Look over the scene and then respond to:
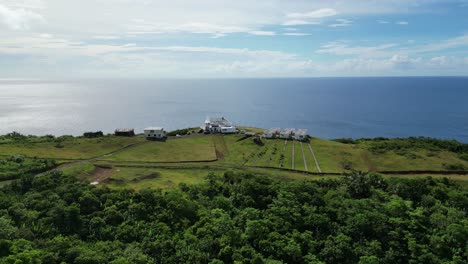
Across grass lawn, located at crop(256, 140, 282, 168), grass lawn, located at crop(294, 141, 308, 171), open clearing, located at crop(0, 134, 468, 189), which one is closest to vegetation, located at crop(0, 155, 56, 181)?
open clearing, located at crop(0, 134, 468, 189)

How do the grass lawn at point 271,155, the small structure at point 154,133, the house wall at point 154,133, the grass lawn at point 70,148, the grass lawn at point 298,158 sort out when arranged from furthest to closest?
the house wall at point 154,133, the small structure at point 154,133, the grass lawn at point 271,155, the grass lawn at point 70,148, the grass lawn at point 298,158

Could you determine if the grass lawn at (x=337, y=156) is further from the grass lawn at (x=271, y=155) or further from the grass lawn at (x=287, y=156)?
the grass lawn at (x=271, y=155)

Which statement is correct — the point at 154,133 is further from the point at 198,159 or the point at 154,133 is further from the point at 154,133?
the point at 198,159

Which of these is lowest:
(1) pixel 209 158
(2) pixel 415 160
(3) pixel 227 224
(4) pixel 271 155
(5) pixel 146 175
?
(3) pixel 227 224

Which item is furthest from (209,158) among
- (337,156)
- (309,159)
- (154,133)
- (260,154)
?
(337,156)

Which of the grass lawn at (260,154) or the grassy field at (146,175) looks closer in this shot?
the grassy field at (146,175)

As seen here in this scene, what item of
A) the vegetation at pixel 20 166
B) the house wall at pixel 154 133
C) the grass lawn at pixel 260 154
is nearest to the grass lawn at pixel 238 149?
the grass lawn at pixel 260 154
